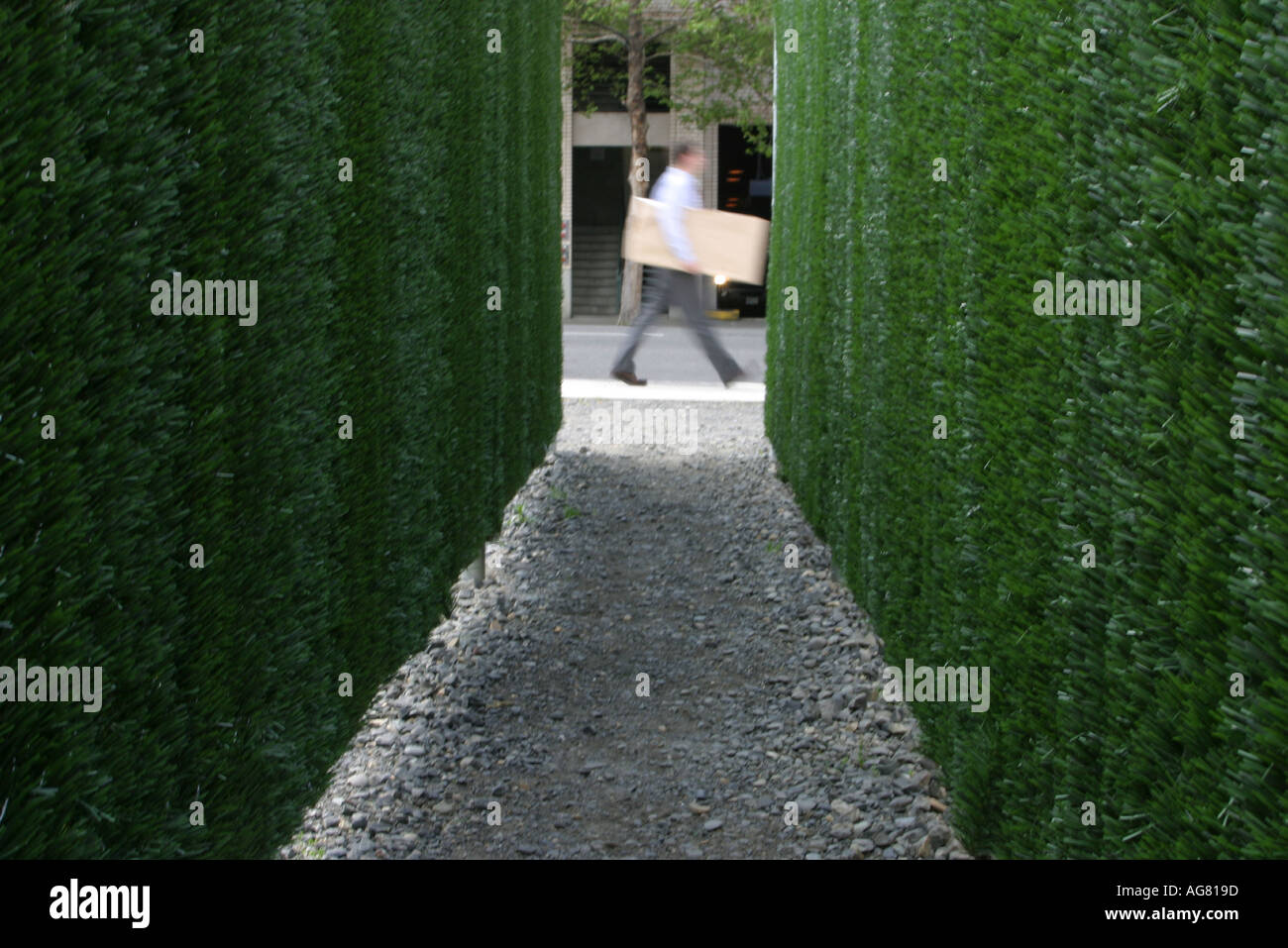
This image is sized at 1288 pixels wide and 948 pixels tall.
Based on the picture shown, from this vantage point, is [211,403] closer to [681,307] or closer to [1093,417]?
[1093,417]

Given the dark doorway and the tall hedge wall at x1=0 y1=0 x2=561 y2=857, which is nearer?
the tall hedge wall at x1=0 y1=0 x2=561 y2=857

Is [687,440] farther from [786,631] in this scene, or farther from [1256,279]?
[1256,279]

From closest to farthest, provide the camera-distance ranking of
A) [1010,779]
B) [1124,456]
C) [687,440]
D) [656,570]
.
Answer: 1. [1124,456]
2. [1010,779]
3. [656,570]
4. [687,440]

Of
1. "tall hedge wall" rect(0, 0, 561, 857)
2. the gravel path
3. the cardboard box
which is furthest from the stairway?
"tall hedge wall" rect(0, 0, 561, 857)

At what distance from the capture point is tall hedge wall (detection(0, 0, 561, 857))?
7.08ft

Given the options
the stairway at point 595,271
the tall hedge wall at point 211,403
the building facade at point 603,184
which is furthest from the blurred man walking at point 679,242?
the stairway at point 595,271

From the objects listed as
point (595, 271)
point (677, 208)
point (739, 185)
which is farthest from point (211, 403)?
point (739, 185)

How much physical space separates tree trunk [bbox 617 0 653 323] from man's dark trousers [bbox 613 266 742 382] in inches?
652

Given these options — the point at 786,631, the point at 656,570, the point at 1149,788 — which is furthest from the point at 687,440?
the point at 1149,788

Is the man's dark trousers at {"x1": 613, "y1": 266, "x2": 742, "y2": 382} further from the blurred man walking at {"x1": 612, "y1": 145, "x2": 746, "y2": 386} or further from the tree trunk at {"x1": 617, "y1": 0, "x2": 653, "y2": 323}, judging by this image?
the tree trunk at {"x1": 617, "y1": 0, "x2": 653, "y2": 323}

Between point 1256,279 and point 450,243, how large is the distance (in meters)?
4.57

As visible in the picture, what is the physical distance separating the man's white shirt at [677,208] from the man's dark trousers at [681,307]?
0.67ft

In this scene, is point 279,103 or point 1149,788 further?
point 279,103

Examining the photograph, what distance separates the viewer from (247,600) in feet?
10.7
